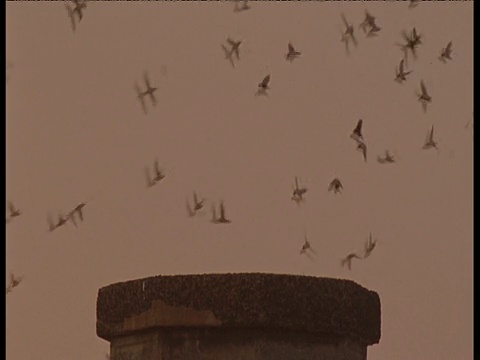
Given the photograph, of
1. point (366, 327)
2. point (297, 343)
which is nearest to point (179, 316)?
point (297, 343)

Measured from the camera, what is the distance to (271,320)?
337cm

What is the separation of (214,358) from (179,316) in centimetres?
17

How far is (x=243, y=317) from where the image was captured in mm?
3359

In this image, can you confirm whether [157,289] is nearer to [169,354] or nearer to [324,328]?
[169,354]

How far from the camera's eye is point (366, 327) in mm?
3580

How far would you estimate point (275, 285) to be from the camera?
3.39m

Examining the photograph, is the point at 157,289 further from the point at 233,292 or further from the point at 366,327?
the point at 366,327

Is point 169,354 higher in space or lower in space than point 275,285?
lower

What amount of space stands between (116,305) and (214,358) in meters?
0.40

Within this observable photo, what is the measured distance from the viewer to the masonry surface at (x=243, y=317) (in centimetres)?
338

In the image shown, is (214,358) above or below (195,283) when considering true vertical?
below

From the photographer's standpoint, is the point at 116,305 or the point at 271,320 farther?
the point at 116,305

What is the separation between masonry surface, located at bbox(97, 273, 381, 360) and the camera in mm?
3375

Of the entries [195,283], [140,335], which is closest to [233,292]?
[195,283]
